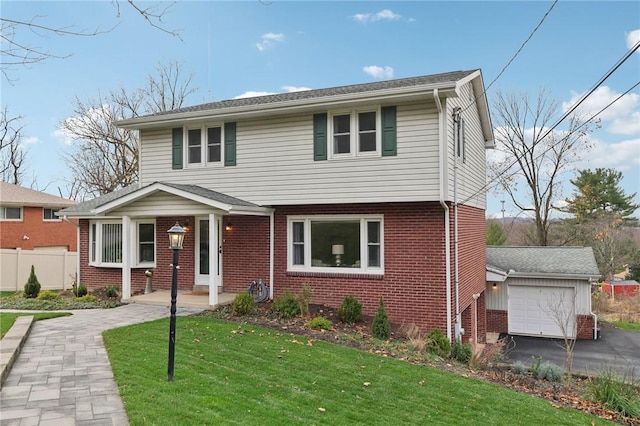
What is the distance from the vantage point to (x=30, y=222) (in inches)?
907

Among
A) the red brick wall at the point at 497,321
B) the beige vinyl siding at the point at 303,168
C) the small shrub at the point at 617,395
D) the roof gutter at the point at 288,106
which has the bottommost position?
the red brick wall at the point at 497,321

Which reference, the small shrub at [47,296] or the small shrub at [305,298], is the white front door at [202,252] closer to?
the small shrub at [305,298]

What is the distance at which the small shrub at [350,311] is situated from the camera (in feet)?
33.5

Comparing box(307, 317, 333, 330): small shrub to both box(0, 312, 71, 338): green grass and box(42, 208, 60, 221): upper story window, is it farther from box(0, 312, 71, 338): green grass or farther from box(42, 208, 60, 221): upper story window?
box(42, 208, 60, 221): upper story window

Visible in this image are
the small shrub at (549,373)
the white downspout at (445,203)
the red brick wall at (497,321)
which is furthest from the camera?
the red brick wall at (497,321)

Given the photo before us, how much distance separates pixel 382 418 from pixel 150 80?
2784 cm

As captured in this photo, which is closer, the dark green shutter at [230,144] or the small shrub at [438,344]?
the small shrub at [438,344]

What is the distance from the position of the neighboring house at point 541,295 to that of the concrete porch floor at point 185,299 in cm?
983

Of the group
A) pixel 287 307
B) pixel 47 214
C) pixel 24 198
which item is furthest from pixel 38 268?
pixel 287 307

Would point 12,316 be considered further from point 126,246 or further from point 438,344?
point 438,344

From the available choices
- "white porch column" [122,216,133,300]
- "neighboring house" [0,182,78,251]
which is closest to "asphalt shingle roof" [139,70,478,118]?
"white porch column" [122,216,133,300]

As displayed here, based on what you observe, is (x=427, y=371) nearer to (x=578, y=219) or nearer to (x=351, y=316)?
(x=351, y=316)

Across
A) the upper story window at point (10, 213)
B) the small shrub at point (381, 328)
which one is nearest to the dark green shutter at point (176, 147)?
the small shrub at point (381, 328)

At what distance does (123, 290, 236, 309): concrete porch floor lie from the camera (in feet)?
36.2
